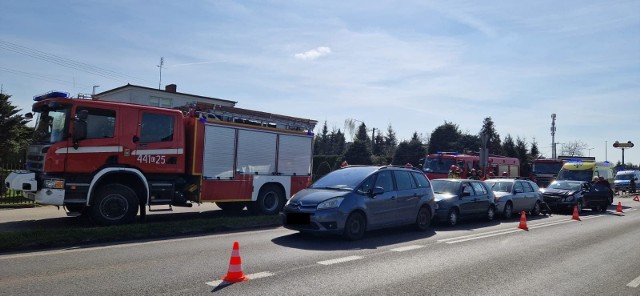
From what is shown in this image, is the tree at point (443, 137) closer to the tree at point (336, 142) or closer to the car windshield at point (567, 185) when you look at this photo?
the tree at point (336, 142)

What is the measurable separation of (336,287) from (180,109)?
Result: 8.84 m

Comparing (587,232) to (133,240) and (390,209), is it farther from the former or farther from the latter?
(133,240)

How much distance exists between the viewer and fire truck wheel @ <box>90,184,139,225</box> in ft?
36.0

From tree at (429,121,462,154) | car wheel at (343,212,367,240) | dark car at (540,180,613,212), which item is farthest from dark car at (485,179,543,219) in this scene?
tree at (429,121,462,154)

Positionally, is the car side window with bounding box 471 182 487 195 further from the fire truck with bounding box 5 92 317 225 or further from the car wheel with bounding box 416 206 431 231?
the fire truck with bounding box 5 92 317 225

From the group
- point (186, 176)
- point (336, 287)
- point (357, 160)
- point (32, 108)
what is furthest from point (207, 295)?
point (357, 160)

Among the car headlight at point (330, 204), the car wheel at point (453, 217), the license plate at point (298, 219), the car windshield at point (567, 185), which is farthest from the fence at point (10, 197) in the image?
the car windshield at point (567, 185)

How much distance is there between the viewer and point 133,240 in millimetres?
9625

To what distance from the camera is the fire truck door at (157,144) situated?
38.9 ft

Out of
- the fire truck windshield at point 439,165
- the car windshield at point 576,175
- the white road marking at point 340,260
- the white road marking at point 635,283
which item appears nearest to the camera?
the white road marking at point 635,283

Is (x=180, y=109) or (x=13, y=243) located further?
(x=180, y=109)

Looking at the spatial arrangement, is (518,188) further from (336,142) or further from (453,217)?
(336,142)

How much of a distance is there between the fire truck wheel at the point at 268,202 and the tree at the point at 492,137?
49.1 meters

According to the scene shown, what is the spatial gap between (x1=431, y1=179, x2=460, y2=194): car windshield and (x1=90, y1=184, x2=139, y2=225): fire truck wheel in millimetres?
8629
